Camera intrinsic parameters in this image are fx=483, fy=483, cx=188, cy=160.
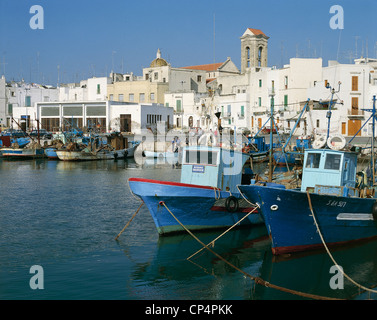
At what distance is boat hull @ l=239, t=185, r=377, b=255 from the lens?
48.1ft

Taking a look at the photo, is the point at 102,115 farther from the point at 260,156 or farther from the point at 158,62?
the point at 260,156

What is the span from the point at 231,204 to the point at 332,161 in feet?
12.7

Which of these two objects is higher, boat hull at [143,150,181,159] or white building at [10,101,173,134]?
white building at [10,101,173,134]

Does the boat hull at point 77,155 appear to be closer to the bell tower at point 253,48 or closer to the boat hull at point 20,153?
the boat hull at point 20,153

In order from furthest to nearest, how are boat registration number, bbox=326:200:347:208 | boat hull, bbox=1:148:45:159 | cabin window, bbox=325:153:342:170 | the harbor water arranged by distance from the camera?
boat hull, bbox=1:148:45:159 → cabin window, bbox=325:153:342:170 → boat registration number, bbox=326:200:347:208 → the harbor water

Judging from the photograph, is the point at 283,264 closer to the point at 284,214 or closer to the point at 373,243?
the point at 284,214

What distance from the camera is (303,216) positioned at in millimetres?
14961

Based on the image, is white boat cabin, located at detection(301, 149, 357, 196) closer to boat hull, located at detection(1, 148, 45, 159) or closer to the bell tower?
boat hull, located at detection(1, 148, 45, 159)

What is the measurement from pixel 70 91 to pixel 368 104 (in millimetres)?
55914

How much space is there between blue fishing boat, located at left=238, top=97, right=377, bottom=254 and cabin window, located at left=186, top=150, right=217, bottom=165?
2360 millimetres

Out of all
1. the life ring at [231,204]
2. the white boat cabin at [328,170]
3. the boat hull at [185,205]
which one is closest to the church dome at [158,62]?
the boat hull at [185,205]

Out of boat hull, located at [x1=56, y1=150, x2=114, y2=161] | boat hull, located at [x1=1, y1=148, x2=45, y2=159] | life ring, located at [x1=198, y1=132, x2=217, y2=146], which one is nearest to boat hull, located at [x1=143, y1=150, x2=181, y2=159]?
boat hull, located at [x1=56, y1=150, x2=114, y2=161]

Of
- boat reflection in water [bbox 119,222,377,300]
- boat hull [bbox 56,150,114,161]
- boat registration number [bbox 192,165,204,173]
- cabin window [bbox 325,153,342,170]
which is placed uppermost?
cabin window [bbox 325,153,342,170]

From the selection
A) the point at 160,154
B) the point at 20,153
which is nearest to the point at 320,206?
the point at 160,154
